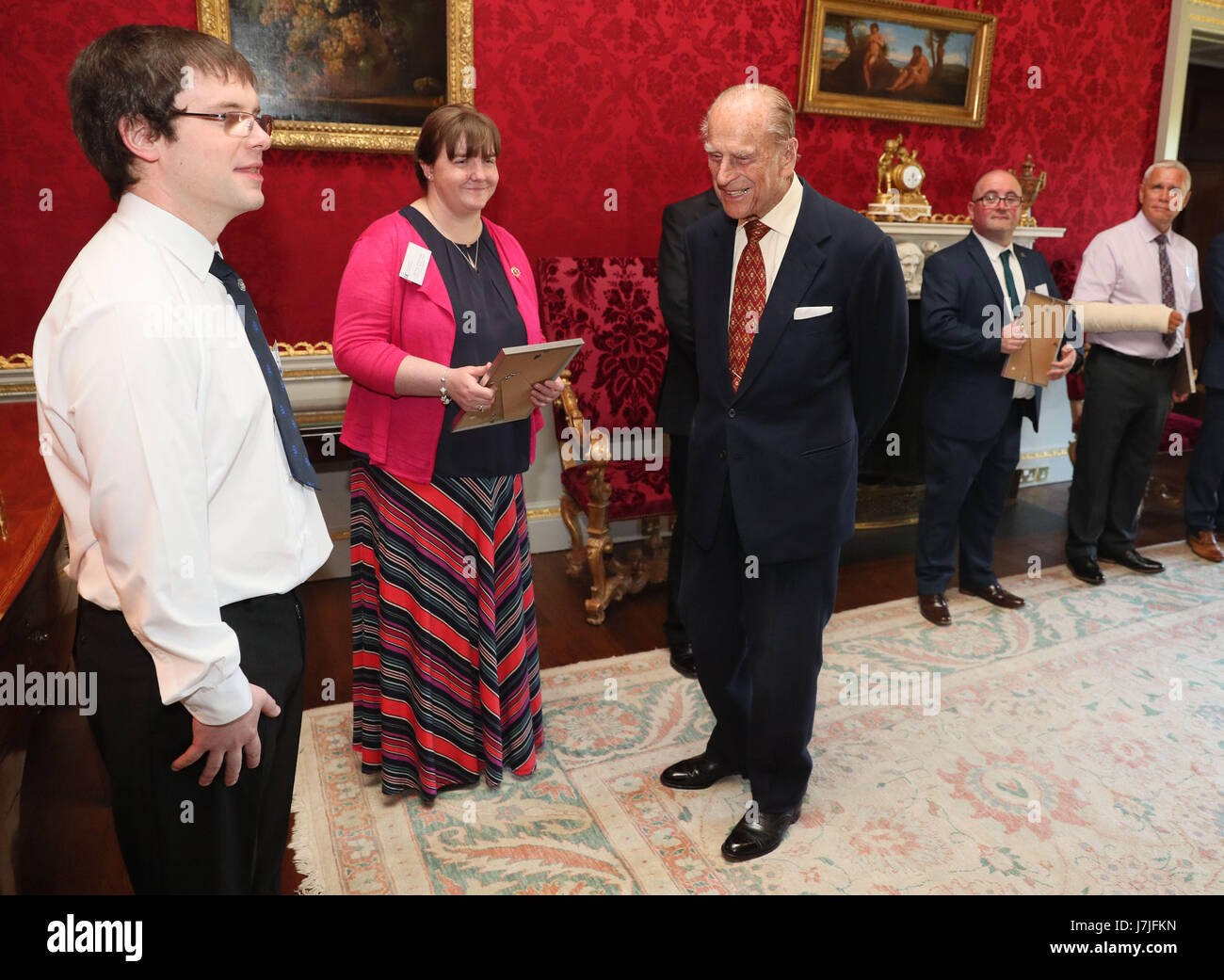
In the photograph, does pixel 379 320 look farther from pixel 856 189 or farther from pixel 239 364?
pixel 856 189

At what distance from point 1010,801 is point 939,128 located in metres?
4.39

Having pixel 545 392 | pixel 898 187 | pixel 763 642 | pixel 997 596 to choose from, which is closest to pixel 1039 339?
pixel 997 596

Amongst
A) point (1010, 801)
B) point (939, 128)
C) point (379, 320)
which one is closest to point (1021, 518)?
point (939, 128)

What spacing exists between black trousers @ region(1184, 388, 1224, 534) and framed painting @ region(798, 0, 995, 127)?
2.29m

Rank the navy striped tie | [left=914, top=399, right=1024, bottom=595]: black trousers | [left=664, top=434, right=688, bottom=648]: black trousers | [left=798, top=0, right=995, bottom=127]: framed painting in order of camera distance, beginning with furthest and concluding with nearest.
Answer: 1. [left=798, top=0, right=995, bottom=127]: framed painting
2. [left=914, top=399, right=1024, bottom=595]: black trousers
3. [left=664, top=434, right=688, bottom=648]: black trousers
4. the navy striped tie

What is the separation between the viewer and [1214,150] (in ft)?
24.0

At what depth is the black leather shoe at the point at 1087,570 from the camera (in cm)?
443

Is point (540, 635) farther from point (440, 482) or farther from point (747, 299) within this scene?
point (747, 299)

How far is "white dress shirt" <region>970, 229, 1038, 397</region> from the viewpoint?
12.5ft

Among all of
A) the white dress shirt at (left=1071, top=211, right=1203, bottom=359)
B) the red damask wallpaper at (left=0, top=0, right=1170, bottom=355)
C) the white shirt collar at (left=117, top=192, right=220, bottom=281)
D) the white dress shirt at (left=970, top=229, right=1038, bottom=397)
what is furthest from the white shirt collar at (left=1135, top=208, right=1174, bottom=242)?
the white shirt collar at (left=117, top=192, right=220, bottom=281)

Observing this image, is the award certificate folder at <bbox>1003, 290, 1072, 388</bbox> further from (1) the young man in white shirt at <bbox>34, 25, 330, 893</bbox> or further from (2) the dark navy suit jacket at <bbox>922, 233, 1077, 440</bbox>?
(1) the young man in white shirt at <bbox>34, 25, 330, 893</bbox>

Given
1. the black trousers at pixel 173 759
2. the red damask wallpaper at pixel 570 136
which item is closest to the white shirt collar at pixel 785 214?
the black trousers at pixel 173 759

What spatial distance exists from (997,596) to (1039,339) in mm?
1234

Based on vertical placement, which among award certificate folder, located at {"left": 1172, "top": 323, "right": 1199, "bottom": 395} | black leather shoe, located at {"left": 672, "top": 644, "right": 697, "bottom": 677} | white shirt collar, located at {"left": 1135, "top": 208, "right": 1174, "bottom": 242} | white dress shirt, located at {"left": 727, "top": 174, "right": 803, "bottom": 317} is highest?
white shirt collar, located at {"left": 1135, "top": 208, "right": 1174, "bottom": 242}
